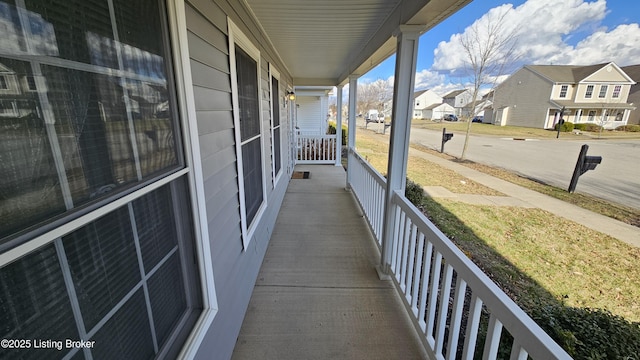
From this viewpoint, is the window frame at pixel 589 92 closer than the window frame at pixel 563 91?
Yes

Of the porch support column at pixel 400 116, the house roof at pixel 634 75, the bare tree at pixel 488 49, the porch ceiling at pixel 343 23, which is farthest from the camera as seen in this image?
the house roof at pixel 634 75

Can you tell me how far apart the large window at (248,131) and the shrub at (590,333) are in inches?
83.7

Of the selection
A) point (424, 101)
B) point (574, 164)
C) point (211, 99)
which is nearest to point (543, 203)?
point (574, 164)

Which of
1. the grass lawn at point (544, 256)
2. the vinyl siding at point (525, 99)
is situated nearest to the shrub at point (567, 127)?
the vinyl siding at point (525, 99)

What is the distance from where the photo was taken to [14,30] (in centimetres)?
51

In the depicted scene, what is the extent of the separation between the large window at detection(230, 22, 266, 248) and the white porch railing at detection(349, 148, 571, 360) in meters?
1.40

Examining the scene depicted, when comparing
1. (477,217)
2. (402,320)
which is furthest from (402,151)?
(477,217)

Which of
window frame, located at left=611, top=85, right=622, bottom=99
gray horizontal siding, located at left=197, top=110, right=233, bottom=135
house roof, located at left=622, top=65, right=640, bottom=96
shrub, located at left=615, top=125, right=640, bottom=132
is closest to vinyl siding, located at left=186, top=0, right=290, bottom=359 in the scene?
gray horizontal siding, located at left=197, top=110, right=233, bottom=135

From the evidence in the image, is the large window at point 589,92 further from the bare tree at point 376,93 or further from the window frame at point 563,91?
the bare tree at point 376,93

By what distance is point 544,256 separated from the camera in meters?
3.39

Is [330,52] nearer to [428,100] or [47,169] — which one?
[47,169]

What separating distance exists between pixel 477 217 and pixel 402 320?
3.19m

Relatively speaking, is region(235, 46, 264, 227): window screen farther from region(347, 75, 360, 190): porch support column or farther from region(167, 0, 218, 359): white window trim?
region(347, 75, 360, 190): porch support column

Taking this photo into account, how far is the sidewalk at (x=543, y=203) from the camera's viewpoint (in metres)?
4.13
